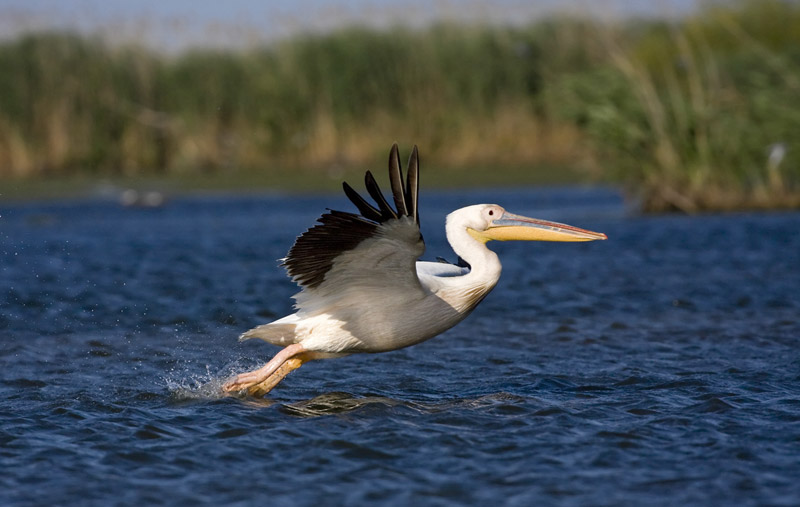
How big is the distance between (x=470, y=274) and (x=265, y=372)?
3.68 ft

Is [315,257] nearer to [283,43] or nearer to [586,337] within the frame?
[586,337]

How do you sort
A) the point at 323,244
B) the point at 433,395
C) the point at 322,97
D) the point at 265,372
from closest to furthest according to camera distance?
the point at 323,244 < the point at 265,372 < the point at 433,395 < the point at 322,97

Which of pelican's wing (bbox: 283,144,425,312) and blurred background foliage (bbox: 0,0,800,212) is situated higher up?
blurred background foliage (bbox: 0,0,800,212)

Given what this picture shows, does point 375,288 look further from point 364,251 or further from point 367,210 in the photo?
point 367,210

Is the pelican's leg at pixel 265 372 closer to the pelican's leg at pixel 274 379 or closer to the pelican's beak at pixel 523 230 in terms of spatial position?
the pelican's leg at pixel 274 379

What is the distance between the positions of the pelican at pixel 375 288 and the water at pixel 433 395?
0.30 meters

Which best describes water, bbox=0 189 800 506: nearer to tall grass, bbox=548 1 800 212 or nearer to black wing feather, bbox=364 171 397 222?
black wing feather, bbox=364 171 397 222

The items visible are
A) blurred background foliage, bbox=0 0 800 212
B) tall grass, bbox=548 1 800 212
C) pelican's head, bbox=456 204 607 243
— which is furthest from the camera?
blurred background foliage, bbox=0 0 800 212

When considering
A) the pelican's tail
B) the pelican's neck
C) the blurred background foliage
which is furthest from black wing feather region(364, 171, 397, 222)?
the blurred background foliage

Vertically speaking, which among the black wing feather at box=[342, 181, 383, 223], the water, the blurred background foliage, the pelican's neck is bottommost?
the water

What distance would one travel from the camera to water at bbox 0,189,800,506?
442 centimetres

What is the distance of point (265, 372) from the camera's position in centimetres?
577

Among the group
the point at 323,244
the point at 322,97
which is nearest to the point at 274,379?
the point at 323,244

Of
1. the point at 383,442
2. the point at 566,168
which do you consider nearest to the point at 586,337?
the point at 383,442
